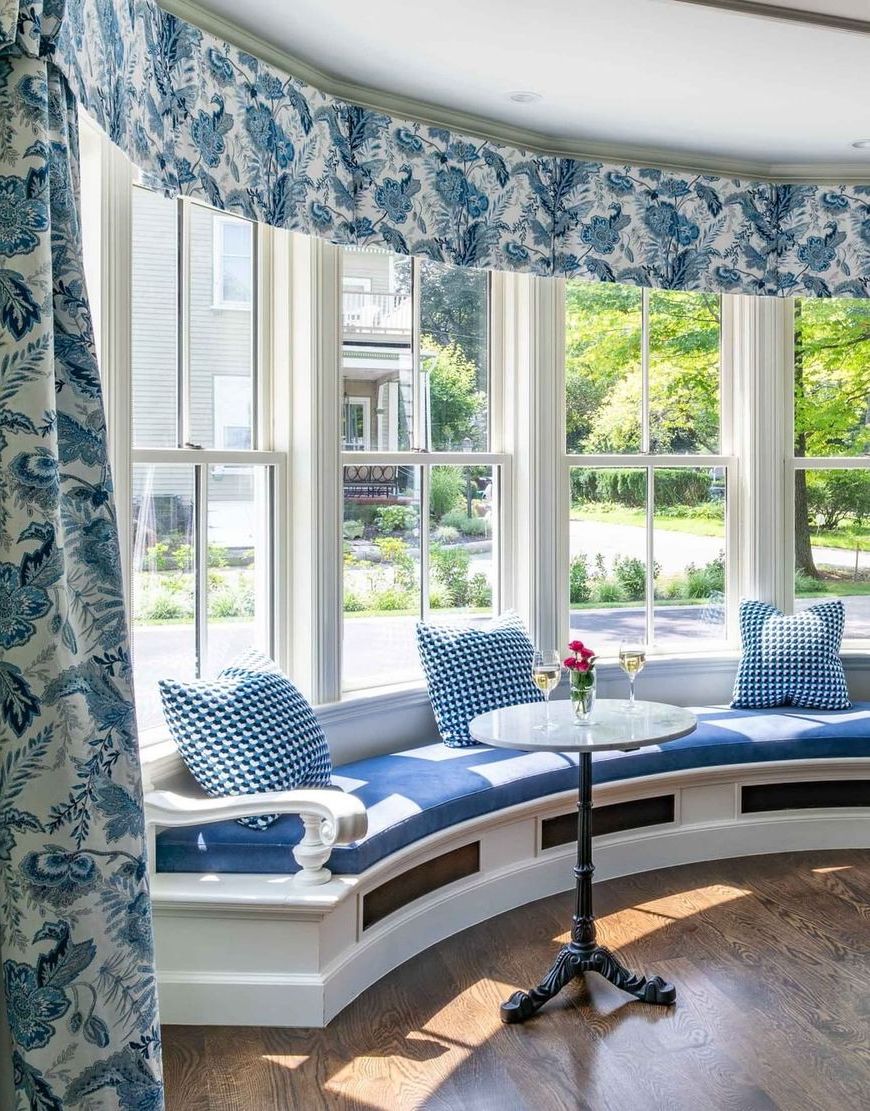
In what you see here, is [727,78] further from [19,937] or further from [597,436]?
[19,937]

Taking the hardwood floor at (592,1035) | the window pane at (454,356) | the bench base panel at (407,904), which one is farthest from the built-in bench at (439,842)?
the window pane at (454,356)

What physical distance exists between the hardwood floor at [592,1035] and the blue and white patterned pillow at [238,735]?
62 centimetres

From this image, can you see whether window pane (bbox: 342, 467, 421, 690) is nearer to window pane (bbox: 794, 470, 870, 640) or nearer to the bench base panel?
the bench base panel

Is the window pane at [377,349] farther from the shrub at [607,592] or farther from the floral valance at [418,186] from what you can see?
the shrub at [607,592]

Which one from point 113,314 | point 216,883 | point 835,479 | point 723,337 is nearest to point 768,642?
point 835,479

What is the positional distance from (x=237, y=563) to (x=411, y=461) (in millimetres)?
855

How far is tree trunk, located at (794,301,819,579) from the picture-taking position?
4758 millimetres

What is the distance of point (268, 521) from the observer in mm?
3629

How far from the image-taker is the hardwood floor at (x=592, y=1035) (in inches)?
96.5

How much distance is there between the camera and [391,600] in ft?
13.1

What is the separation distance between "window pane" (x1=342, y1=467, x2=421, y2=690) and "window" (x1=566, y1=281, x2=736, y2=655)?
793 mm

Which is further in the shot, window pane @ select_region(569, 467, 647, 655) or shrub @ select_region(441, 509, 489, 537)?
window pane @ select_region(569, 467, 647, 655)

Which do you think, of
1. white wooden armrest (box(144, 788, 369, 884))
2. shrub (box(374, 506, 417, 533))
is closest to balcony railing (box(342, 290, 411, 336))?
shrub (box(374, 506, 417, 533))

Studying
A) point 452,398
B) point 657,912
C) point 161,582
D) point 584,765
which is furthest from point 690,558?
point 161,582
